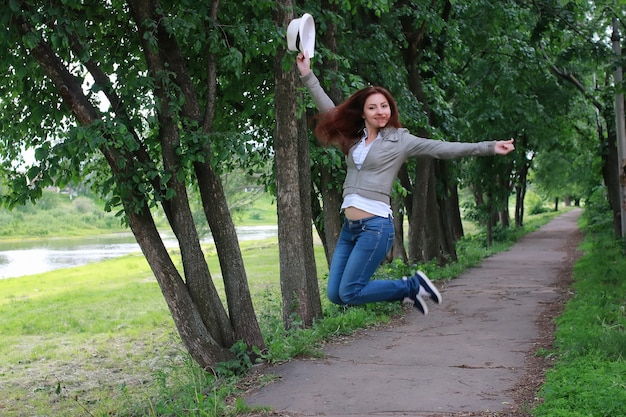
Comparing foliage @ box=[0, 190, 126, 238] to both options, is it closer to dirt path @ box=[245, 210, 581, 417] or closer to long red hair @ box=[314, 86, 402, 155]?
dirt path @ box=[245, 210, 581, 417]

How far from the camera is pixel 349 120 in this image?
6.04 metres

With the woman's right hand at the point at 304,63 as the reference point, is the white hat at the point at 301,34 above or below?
above

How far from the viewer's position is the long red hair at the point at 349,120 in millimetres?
5922

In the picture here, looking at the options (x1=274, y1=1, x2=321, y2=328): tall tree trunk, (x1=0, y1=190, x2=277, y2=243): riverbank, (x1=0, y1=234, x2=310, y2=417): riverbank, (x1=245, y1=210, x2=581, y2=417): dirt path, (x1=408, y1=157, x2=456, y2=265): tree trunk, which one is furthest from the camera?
(x1=0, y1=190, x2=277, y2=243): riverbank

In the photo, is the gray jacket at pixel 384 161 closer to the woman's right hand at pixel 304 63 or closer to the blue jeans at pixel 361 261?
the blue jeans at pixel 361 261

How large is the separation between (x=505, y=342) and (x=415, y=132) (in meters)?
7.85

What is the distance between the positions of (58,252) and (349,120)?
151ft

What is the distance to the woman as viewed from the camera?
5.80 m

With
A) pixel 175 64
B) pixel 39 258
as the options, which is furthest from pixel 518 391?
pixel 39 258

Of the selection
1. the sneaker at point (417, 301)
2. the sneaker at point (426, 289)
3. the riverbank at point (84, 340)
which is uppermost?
the sneaker at point (426, 289)

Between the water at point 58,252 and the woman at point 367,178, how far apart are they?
31.2 m

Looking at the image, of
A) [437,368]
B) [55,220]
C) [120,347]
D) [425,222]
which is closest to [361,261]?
[437,368]

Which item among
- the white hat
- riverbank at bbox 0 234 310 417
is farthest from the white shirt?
riverbank at bbox 0 234 310 417

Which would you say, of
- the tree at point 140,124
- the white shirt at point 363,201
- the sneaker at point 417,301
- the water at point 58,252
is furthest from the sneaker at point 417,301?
the water at point 58,252
